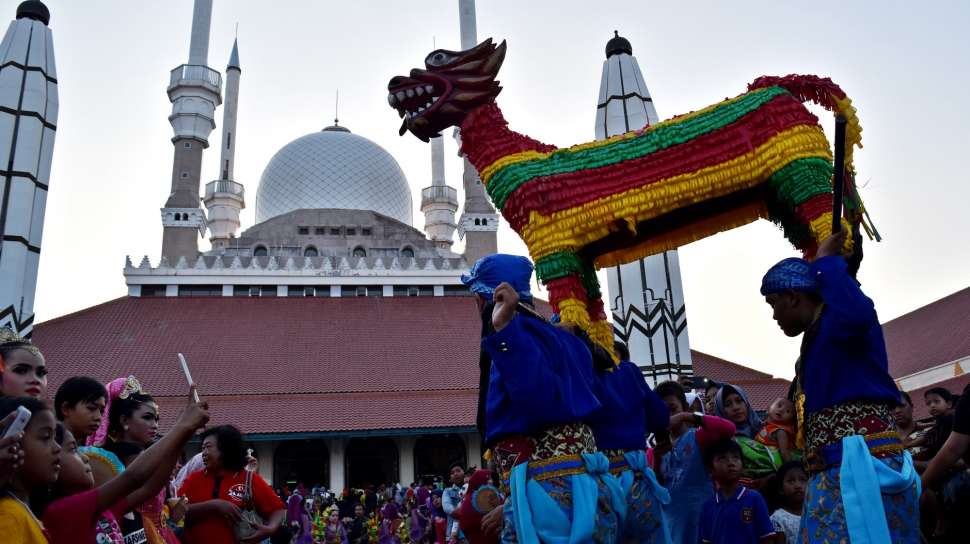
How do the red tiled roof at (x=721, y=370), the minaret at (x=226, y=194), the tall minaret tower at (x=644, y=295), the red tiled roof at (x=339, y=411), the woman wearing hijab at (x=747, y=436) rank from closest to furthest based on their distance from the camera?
the woman wearing hijab at (x=747, y=436) < the tall minaret tower at (x=644, y=295) < the red tiled roof at (x=339, y=411) < the red tiled roof at (x=721, y=370) < the minaret at (x=226, y=194)

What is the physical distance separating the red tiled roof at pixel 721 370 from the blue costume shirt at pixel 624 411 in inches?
729

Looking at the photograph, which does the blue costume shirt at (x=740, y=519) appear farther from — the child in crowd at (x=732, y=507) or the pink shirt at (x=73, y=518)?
the pink shirt at (x=73, y=518)

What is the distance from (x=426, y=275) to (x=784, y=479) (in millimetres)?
23398

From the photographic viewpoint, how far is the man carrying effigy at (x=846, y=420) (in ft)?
8.84

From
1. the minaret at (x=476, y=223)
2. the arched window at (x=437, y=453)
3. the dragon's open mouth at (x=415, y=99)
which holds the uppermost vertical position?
the minaret at (x=476, y=223)

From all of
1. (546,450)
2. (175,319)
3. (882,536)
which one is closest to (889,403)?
(882,536)

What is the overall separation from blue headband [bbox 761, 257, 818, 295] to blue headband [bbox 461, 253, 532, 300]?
946 mm

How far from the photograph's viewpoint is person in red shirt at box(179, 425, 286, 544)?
4414 mm

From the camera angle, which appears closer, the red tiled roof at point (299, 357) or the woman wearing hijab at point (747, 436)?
the woman wearing hijab at point (747, 436)

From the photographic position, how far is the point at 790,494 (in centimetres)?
462

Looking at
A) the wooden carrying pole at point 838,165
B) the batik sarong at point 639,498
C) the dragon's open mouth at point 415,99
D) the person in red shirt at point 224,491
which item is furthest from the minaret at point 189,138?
the wooden carrying pole at point 838,165

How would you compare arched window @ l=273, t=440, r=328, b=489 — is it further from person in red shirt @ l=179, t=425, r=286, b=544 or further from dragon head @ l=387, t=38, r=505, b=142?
dragon head @ l=387, t=38, r=505, b=142

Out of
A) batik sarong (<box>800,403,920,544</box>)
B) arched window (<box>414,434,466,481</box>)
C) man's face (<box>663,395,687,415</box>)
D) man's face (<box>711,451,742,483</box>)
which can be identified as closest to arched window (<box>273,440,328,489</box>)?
arched window (<box>414,434,466,481</box>)

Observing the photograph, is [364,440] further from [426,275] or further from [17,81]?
[17,81]
